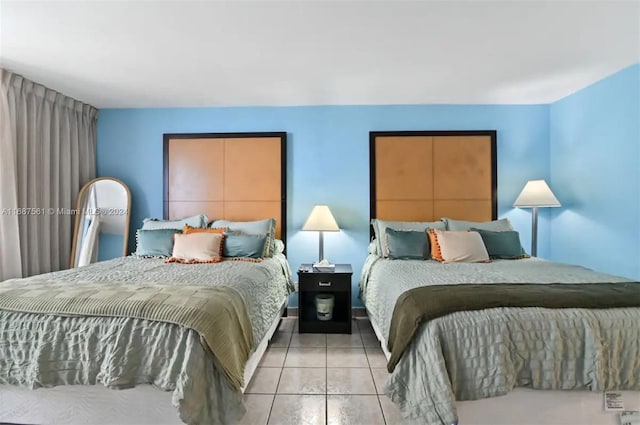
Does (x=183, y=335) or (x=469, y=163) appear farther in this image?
(x=469, y=163)

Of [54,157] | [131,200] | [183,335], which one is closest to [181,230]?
[131,200]

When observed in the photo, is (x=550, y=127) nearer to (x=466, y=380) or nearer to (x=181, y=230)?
(x=466, y=380)

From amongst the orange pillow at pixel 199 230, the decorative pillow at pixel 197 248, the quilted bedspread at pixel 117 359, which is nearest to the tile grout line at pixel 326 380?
the quilted bedspread at pixel 117 359

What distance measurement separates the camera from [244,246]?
3055 mm

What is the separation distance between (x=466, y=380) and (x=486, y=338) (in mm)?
219

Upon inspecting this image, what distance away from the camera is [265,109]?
12.4ft

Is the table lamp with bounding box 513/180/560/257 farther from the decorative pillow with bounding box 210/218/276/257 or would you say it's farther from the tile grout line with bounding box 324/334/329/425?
the decorative pillow with bounding box 210/218/276/257

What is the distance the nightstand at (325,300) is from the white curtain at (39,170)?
2.48m

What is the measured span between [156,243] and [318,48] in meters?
2.25

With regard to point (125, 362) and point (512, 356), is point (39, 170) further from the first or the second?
point (512, 356)

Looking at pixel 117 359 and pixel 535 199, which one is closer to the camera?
pixel 117 359

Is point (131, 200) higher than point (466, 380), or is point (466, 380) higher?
point (131, 200)

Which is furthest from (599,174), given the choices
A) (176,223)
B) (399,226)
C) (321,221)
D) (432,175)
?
(176,223)

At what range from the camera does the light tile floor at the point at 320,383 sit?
1.88 meters
